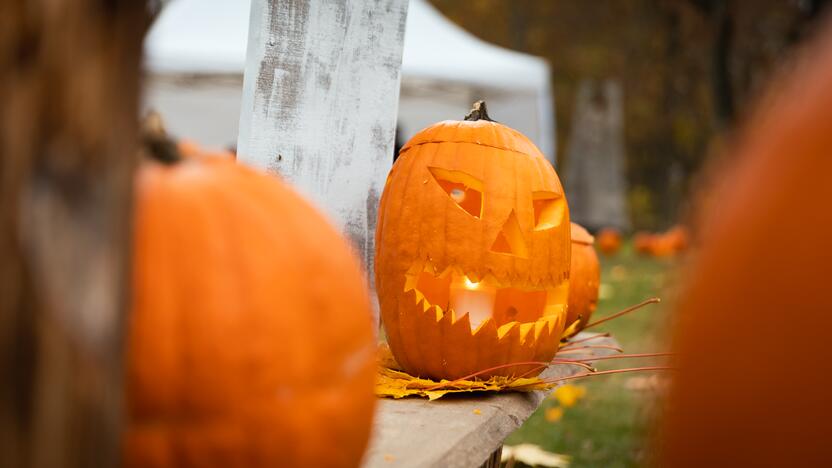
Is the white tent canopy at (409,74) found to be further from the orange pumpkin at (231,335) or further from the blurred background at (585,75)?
the orange pumpkin at (231,335)

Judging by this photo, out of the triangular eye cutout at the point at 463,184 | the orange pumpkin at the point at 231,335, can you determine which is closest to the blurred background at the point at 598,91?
the orange pumpkin at the point at 231,335

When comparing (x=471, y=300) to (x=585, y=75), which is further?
(x=585, y=75)

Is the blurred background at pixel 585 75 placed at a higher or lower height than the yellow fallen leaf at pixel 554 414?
higher

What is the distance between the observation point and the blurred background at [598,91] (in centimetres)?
350

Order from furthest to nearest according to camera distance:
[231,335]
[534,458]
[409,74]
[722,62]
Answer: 1. [409,74]
2. [722,62]
3. [534,458]
4. [231,335]

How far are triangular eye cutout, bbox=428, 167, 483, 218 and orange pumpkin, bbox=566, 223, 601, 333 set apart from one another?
0.65 meters

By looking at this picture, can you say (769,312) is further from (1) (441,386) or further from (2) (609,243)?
(2) (609,243)

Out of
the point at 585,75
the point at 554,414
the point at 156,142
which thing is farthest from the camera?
the point at 585,75

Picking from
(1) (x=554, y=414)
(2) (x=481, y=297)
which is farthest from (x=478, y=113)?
(1) (x=554, y=414)

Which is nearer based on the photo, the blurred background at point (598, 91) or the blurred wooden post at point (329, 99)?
the blurred wooden post at point (329, 99)

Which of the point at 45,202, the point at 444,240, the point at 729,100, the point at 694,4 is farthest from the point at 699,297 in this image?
the point at 694,4

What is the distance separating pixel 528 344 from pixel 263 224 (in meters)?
1.04

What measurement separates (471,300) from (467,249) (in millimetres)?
149

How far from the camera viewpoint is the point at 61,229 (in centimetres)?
59
